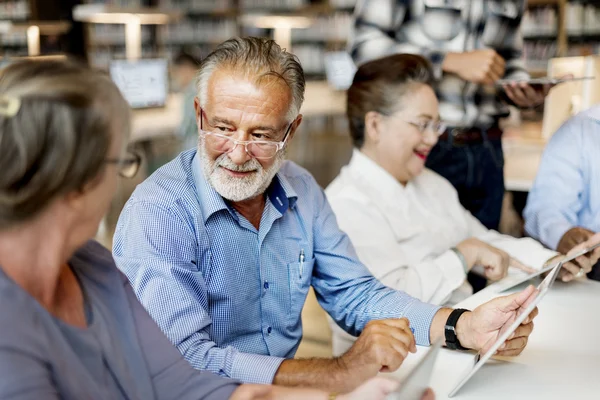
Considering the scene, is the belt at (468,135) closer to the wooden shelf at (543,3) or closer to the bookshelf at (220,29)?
the wooden shelf at (543,3)

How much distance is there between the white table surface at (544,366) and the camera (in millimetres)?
1262

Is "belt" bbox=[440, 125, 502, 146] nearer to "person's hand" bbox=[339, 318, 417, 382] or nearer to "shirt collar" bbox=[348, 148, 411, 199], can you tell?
"shirt collar" bbox=[348, 148, 411, 199]

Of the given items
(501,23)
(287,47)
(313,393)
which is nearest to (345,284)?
(313,393)

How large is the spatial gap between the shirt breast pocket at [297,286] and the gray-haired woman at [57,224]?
63 centimetres

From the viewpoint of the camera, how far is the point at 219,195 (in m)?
1.49

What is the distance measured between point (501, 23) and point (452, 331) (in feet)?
5.23

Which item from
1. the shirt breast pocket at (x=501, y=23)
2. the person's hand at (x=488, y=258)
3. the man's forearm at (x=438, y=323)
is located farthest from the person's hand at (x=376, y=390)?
the shirt breast pocket at (x=501, y=23)

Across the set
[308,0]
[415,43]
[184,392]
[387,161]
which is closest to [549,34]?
[308,0]

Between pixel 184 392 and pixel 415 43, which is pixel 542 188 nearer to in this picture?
pixel 415 43

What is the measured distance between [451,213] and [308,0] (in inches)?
376

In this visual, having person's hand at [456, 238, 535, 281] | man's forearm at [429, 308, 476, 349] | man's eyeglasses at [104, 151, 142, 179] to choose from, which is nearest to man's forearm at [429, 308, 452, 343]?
man's forearm at [429, 308, 476, 349]

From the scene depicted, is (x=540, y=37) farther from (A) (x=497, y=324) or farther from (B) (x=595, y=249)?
(A) (x=497, y=324)

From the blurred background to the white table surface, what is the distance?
2.24 ft

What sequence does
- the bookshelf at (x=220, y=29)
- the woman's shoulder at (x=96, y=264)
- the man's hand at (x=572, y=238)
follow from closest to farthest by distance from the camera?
the woman's shoulder at (x=96, y=264), the man's hand at (x=572, y=238), the bookshelf at (x=220, y=29)
